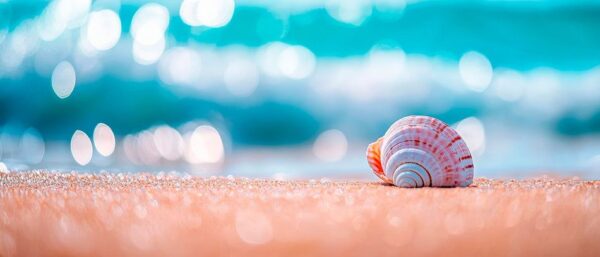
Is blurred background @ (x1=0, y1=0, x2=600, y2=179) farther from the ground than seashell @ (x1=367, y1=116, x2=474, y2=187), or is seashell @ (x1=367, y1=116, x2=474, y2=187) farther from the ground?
blurred background @ (x1=0, y1=0, x2=600, y2=179)

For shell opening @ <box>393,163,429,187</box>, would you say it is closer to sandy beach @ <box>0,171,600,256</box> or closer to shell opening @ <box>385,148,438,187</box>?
shell opening @ <box>385,148,438,187</box>

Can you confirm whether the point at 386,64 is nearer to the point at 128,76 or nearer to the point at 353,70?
the point at 353,70

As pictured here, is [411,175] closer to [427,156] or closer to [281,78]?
[427,156]

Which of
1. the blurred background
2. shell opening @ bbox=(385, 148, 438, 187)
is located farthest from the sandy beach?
the blurred background

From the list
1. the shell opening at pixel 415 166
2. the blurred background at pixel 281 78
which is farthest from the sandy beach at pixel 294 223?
the blurred background at pixel 281 78

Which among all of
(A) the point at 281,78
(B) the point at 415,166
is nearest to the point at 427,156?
(B) the point at 415,166

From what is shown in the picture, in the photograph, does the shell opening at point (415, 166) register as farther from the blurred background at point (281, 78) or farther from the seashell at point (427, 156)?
the blurred background at point (281, 78)
